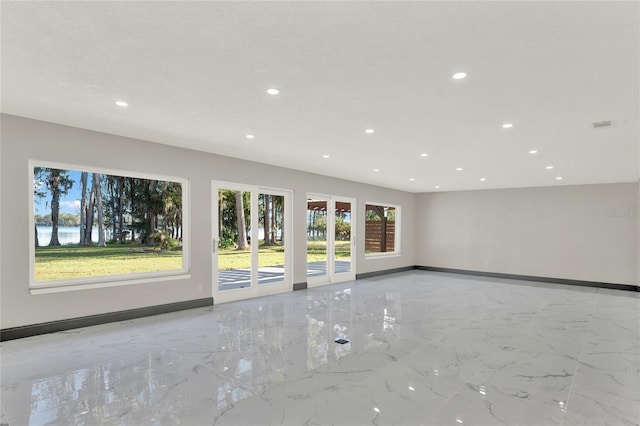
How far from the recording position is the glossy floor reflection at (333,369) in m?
2.45

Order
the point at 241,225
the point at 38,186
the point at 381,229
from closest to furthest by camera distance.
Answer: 1. the point at 38,186
2. the point at 241,225
3. the point at 381,229

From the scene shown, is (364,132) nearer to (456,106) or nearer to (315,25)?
(456,106)

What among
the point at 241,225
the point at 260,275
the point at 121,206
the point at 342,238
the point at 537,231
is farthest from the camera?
the point at 537,231

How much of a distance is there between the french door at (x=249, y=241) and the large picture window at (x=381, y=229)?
9.75 ft

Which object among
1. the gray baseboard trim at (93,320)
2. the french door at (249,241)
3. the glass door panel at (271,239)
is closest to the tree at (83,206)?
the gray baseboard trim at (93,320)

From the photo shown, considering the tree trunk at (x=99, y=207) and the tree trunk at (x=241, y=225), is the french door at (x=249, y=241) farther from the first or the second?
the tree trunk at (x=99, y=207)

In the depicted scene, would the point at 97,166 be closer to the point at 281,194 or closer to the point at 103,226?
the point at 103,226

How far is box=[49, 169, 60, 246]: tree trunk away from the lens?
14.3ft

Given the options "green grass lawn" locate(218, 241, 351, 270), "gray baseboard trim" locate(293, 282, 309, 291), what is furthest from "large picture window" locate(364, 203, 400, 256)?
"gray baseboard trim" locate(293, 282, 309, 291)

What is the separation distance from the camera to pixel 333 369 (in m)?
3.18

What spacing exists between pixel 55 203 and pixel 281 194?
381cm

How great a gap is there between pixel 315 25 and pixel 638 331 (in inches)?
227

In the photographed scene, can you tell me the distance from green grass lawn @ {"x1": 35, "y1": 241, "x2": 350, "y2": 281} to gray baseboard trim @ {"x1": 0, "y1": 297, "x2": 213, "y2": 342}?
0.57 meters

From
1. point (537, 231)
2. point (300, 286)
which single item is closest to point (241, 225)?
point (300, 286)
